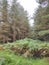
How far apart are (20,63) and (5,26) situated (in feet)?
99.3

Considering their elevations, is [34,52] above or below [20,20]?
below

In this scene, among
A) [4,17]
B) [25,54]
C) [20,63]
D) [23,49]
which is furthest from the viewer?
[4,17]

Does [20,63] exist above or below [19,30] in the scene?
below

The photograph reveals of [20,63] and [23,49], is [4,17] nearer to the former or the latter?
[23,49]

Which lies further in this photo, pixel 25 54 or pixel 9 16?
pixel 9 16

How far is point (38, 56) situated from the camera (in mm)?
14625

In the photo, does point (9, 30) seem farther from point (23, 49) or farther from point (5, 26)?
point (23, 49)

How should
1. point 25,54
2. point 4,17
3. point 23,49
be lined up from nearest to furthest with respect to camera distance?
1. point 25,54
2. point 23,49
3. point 4,17

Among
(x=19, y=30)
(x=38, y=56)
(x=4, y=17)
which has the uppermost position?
(x=4, y=17)

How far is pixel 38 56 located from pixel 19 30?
3046 centimetres

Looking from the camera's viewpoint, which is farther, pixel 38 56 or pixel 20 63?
pixel 38 56

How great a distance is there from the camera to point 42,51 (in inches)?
574

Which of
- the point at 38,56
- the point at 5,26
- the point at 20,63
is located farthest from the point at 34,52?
the point at 5,26

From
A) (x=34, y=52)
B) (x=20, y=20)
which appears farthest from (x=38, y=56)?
(x=20, y=20)
